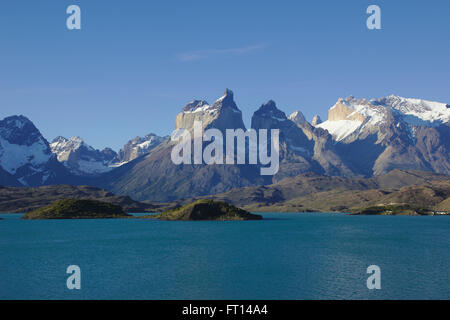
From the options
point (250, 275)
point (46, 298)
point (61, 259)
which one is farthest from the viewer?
point (61, 259)

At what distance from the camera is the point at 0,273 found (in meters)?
137
